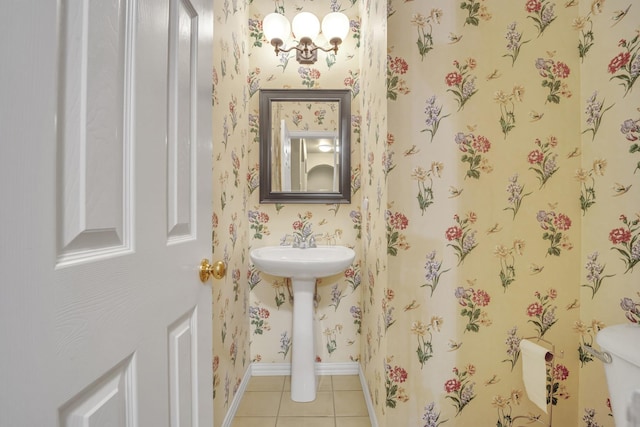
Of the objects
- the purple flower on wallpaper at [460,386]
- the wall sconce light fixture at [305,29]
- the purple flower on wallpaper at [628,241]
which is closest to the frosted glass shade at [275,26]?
the wall sconce light fixture at [305,29]

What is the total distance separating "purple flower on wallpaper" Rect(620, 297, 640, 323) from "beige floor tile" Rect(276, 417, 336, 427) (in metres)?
1.32

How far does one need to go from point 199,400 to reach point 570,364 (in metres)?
1.43

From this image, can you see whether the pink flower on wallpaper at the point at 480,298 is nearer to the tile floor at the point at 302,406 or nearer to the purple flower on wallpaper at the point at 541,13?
the tile floor at the point at 302,406

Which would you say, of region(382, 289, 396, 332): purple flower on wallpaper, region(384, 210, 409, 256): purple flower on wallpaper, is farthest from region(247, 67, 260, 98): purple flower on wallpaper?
region(382, 289, 396, 332): purple flower on wallpaper

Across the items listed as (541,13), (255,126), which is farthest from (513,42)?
(255,126)

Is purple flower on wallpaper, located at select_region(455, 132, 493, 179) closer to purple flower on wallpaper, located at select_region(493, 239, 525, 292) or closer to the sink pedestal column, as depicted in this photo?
purple flower on wallpaper, located at select_region(493, 239, 525, 292)

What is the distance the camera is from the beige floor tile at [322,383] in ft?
5.85

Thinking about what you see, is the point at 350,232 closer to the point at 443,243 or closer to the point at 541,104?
the point at 443,243

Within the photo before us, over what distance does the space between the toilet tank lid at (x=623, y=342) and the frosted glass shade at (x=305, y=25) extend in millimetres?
2011

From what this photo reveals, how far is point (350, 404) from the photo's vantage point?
1.63 meters

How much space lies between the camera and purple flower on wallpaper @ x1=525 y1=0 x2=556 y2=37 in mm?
1183

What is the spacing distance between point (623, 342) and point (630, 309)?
0.31 meters

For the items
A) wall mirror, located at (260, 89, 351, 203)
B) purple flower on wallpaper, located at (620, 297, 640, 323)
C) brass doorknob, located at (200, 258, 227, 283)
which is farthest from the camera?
wall mirror, located at (260, 89, 351, 203)

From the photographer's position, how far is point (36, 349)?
0.31 metres
